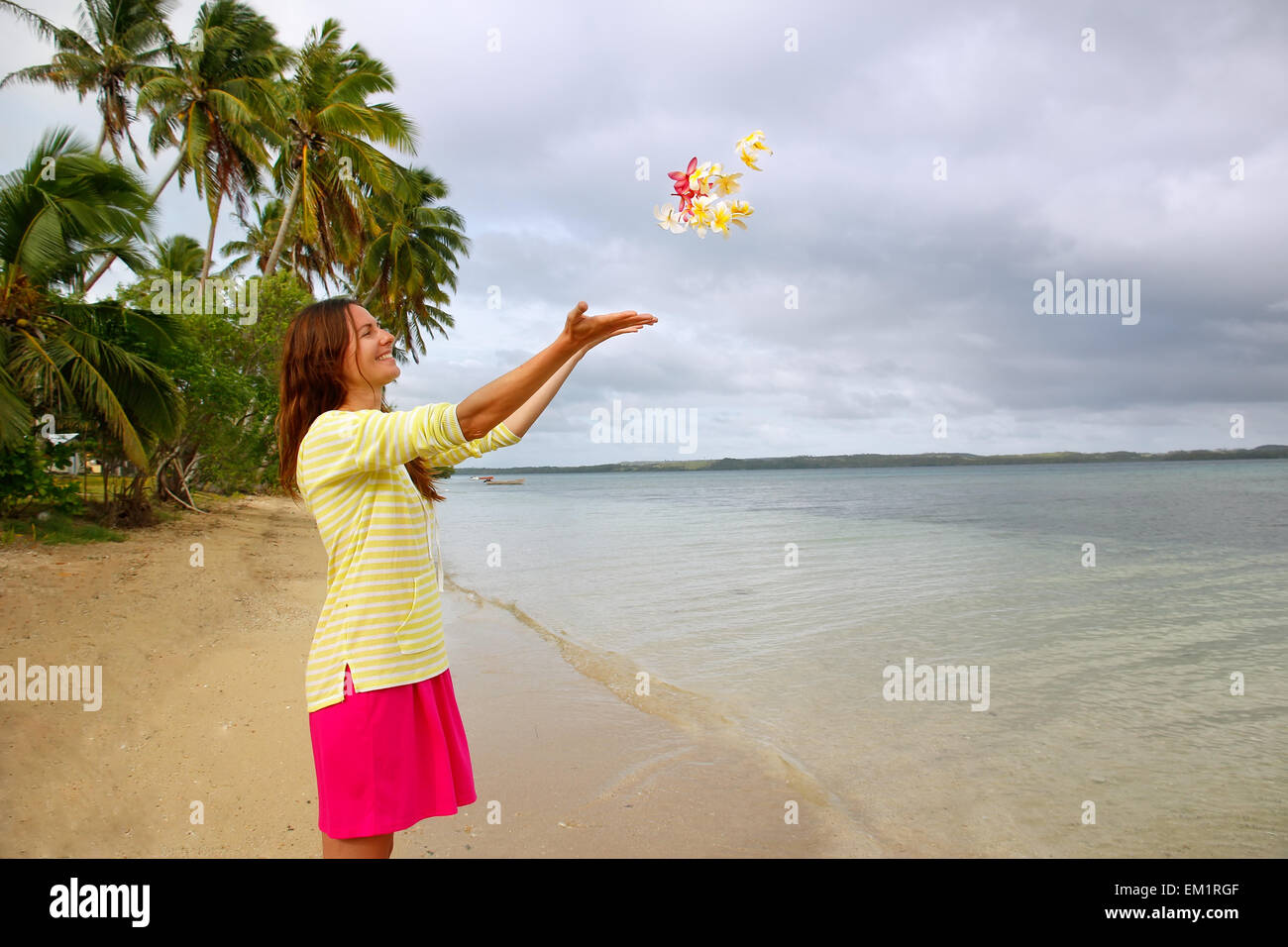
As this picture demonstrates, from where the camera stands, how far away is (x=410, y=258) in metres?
29.3

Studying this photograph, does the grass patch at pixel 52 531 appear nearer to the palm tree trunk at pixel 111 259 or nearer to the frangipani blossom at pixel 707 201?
the palm tree trunk at pixel 111 259

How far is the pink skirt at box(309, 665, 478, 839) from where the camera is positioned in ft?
6.08

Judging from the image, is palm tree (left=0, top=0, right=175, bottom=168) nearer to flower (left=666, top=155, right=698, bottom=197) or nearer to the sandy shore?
the sandy shore

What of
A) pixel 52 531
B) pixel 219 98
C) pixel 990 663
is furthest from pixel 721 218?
pixel 219 98

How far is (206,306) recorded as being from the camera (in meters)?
15.9

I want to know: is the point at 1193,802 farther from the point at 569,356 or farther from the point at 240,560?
the point at 240,560

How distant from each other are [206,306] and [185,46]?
849 cm

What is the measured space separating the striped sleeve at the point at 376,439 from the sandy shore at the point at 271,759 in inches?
106

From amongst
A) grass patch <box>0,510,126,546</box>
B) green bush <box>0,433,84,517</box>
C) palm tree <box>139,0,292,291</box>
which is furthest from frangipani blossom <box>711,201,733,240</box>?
palm tree <box>139,0,292,291</box>

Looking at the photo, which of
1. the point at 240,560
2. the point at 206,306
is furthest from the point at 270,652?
the point at 206,306

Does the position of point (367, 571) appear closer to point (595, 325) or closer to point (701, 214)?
point (595, 325)

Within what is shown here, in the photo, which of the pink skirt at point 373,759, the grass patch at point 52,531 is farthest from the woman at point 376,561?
the grass patch at point 52,531

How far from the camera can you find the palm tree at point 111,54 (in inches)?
782

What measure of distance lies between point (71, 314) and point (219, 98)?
11.1 m
